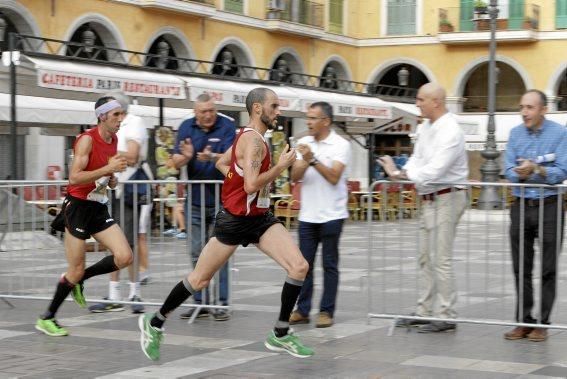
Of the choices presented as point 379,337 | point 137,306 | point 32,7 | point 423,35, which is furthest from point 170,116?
point 423,35

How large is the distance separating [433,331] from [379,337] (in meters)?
0.50

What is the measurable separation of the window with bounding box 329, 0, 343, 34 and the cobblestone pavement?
1235 inches

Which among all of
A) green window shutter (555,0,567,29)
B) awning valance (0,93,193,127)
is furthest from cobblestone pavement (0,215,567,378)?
green window shutter (555,0,567,29)

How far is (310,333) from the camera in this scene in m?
8.76

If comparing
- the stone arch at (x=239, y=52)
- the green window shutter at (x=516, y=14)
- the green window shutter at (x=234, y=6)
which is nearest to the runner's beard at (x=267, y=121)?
the stone arch at (x=239, y=52)

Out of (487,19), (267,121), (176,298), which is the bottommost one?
(176,298)

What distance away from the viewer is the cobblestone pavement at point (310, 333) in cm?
726

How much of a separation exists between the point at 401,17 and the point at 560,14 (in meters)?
6.21

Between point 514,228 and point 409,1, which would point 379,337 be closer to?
point 514,228

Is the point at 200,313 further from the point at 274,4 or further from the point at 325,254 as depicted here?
the point at 274,4

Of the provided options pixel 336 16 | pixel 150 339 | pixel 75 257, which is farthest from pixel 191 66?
pixel 150 339

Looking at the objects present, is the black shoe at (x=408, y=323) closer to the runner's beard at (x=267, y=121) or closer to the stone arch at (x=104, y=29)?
the runner's beard at (x=267, y=121)

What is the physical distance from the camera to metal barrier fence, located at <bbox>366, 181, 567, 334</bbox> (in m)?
8.55

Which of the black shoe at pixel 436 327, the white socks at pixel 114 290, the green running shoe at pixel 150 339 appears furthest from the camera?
the white socks at pixel 114 290
